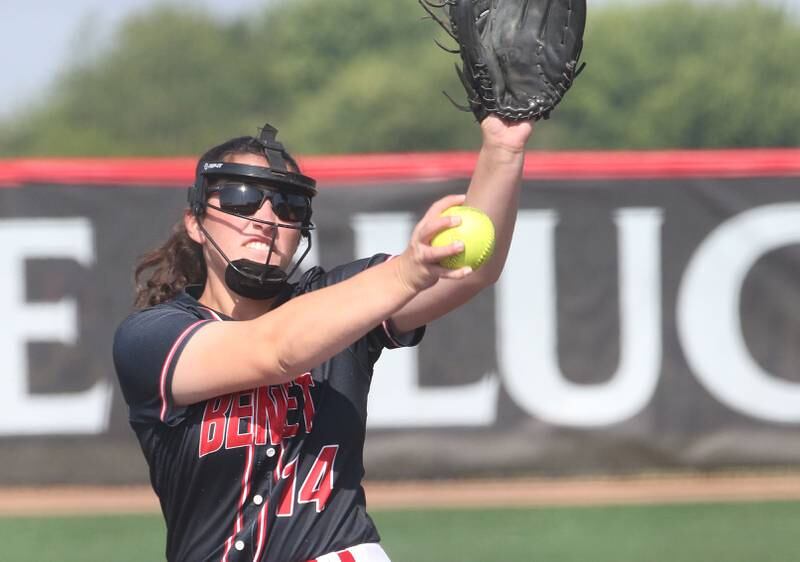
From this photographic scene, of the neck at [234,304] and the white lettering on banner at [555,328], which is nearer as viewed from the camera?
the neck at [234,304]

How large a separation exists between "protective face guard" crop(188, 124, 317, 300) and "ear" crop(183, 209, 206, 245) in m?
0.03

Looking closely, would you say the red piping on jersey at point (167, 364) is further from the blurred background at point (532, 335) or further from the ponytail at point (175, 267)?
the blurred background at point (532, 335)

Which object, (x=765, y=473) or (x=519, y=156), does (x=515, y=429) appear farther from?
(x=519, y=156)

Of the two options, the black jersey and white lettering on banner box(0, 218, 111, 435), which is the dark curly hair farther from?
white lettering on banner box(0, 218, 111, 435)

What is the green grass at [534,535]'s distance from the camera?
247 inches

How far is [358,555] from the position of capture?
2881 millimetres

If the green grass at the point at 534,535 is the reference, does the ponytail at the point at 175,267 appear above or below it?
above

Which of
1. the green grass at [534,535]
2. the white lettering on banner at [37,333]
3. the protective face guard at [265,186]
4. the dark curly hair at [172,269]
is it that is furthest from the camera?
the white lettering on banner at [37,333]

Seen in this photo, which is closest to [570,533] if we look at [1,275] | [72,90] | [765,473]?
[765,473]

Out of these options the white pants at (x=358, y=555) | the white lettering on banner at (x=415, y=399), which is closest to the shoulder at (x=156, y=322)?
the white pants at (x=358, y=555)

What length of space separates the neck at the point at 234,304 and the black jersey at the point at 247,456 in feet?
0.47

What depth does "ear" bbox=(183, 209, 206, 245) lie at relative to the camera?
314 cm

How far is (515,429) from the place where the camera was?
777 cm

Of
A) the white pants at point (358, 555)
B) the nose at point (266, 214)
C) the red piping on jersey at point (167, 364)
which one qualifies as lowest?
the white pants at point (358, 555)
